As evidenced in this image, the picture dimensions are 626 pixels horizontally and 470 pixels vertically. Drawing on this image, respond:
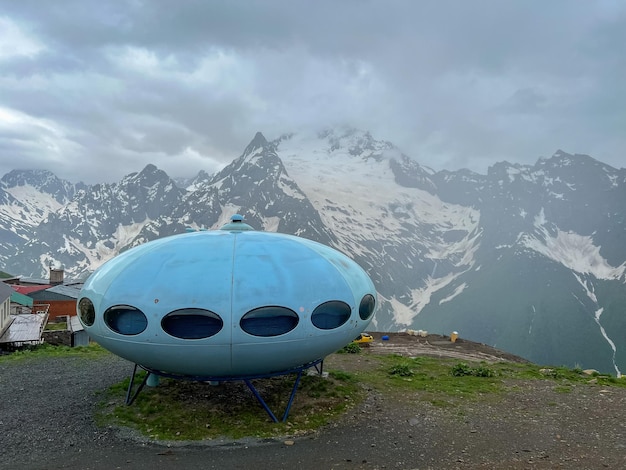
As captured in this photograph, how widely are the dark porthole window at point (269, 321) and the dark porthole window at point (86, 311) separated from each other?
5.15 meters

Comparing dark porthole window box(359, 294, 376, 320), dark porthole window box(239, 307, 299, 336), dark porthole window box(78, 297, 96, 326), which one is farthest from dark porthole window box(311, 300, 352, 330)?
dark porthole window box(78, 297, 96, 326)

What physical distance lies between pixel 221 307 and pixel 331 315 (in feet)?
11.8

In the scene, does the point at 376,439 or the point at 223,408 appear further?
the point at 223,408

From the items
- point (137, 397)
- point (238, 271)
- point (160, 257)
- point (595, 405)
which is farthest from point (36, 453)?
point (595, 405)

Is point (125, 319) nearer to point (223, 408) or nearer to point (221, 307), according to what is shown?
point (221, 307)

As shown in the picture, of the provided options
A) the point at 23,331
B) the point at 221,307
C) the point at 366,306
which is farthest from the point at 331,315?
the point at 23,331

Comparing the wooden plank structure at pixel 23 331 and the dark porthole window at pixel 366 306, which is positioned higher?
the dark porthole window at pixel 366 306

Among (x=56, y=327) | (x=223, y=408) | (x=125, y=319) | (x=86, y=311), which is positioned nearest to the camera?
(x=125, y=319)

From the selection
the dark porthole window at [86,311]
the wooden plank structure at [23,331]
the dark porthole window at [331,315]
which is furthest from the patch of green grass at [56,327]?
the dark porthole window at [331,315]

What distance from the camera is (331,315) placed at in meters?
14.5

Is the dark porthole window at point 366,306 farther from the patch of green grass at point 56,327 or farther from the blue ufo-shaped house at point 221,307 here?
the patch of green grass at point 56,327

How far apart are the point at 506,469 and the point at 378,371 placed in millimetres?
10969

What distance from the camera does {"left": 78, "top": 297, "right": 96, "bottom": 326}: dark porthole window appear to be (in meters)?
14.4

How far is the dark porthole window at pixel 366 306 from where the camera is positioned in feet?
51.3
